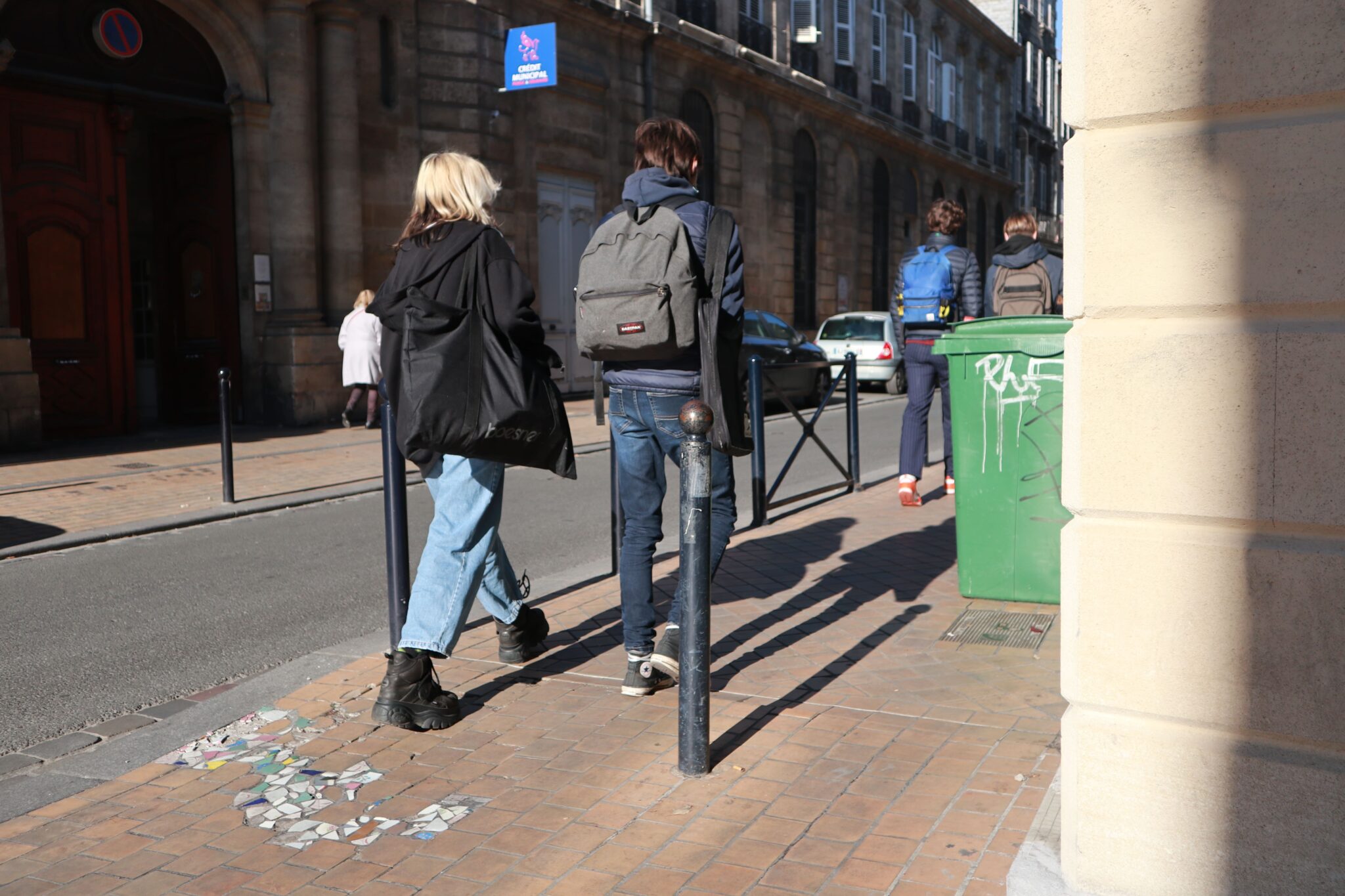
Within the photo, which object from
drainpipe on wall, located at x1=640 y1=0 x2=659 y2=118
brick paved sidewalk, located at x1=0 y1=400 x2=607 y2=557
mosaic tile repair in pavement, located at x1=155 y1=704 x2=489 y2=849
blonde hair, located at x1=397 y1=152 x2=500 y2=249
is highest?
drainpipe on wall, located at x1=640 y1=0 x2=659 y2=118

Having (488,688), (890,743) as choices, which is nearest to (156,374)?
(488,688)

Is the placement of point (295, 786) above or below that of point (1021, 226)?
below

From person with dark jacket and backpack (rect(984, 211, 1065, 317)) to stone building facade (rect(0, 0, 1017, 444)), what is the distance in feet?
31.9

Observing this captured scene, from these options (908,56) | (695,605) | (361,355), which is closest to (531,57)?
(361,355)

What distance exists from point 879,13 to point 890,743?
111 feet

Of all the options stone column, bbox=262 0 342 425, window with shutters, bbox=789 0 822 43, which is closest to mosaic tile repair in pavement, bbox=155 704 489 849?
stone column, bbox=262 0 342 425

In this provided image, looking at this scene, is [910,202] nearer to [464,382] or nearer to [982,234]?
[982,234]

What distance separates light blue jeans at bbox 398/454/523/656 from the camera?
4051 mm

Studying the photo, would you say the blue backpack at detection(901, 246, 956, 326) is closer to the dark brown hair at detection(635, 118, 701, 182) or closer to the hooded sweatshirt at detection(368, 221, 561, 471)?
the dark brown hair at detection(635, 118, 701, 182)

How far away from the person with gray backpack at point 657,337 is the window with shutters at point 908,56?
112 ft

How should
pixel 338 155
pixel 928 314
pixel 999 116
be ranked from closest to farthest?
pixel 928 314
pixel 338 155
pixel 999 116

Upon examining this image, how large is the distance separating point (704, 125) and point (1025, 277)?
18.4 metres

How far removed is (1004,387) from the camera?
551cm

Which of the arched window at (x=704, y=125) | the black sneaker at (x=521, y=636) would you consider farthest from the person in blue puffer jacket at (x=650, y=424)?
the arched window at (x=704, y=125)
